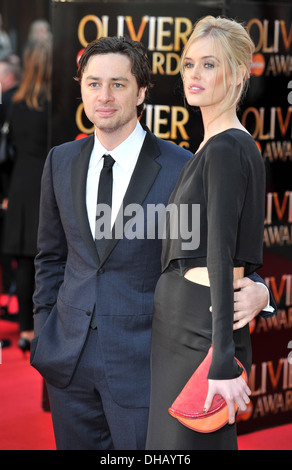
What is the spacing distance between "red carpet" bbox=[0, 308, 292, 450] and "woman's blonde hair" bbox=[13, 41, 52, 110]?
180cm

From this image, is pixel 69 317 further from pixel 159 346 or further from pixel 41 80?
pixel 41 80

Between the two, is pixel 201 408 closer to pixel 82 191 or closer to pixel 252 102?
pixel 82 191

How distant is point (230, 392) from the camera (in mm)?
1910

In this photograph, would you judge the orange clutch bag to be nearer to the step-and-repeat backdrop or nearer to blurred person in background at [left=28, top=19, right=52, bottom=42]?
the step-and-repeat backdrop

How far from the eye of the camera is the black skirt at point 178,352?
6.56 ft

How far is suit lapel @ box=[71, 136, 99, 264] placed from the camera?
90.7 inches

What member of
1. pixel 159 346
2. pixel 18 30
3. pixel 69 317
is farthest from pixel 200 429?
pixel 18 30

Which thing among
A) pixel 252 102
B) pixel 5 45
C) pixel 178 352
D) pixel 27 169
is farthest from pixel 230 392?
pixel 5 45

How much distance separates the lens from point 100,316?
2.31 metres

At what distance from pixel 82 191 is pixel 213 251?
2.01ft

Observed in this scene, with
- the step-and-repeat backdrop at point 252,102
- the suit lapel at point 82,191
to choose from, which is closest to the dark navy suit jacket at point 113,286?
the suit lapel at point 82,191

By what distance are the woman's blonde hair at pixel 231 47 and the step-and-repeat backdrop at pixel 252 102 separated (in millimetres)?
1619

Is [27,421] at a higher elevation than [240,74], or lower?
lower

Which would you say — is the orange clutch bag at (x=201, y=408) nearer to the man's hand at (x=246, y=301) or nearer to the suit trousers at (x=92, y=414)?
the man's hand at (x=246, y=301)
